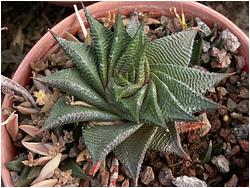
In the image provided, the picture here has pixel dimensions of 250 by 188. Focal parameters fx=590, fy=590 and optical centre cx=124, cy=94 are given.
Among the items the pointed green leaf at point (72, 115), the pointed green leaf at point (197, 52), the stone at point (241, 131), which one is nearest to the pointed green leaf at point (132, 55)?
the pointed green leaf at point (72, 115)

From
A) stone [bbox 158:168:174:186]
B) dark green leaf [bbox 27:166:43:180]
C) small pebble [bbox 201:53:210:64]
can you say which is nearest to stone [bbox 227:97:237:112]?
small pebble [bbox 201:53:210:64]

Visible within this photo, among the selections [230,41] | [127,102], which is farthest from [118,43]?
[230,41]

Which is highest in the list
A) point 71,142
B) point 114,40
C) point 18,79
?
point 114,40

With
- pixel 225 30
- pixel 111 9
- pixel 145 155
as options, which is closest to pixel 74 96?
pixel 145 155

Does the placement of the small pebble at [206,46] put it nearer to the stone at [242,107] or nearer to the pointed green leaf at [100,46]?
the stone at [242,107]

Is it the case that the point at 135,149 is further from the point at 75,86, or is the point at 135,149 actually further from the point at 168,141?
the point at 75,86

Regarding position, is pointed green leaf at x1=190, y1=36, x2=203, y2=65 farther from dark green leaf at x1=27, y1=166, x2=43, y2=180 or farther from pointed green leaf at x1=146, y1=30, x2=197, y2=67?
dark green leaf at x1=27, y1=166, x2=43, y2=180

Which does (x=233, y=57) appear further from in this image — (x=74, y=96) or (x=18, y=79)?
(x=18, y=79)
